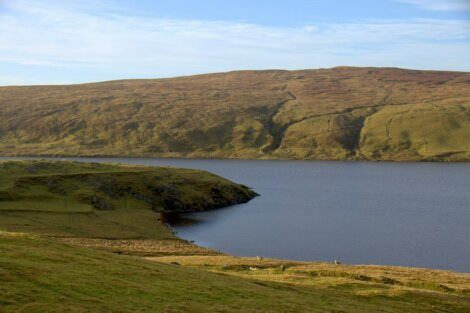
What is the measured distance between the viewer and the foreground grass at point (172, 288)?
86.2 feet

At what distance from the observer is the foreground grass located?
86.2 ft

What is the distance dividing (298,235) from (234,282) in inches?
1994

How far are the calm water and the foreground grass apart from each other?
942 inches

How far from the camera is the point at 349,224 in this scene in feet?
318

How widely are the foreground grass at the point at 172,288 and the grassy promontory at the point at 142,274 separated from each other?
71 mm

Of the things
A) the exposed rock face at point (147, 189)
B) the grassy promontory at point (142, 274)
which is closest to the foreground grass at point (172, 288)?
the grassy promontory at point (142, 274)

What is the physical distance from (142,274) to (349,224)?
67764mm

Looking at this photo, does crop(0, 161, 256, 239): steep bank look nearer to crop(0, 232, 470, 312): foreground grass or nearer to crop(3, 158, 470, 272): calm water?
crop(3, 158, 470, 272): calm water

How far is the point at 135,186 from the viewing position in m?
115

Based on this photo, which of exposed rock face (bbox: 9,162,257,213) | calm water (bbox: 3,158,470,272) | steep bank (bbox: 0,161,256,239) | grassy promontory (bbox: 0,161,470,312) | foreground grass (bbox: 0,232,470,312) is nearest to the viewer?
foreground grass (bbox: 0,232,470,312)

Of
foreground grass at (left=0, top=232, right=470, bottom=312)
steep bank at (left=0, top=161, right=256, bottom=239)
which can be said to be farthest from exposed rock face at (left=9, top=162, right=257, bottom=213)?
foreground grass at (left=0, top=232, right=470, bottom=312)

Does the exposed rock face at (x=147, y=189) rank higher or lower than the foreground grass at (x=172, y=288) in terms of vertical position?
lower

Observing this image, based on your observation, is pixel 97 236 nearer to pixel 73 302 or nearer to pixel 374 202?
pixel 73 302

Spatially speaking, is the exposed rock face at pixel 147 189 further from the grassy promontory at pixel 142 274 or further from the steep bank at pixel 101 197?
the grassy promontory at pixel 142 274
